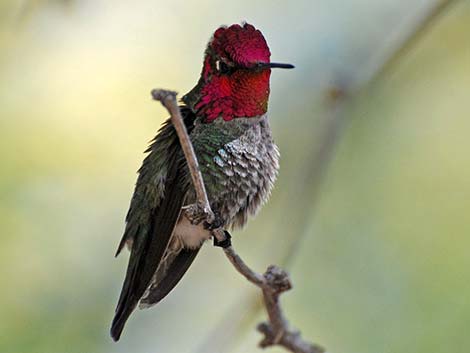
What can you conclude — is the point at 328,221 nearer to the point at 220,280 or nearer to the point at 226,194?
the point at 220,280

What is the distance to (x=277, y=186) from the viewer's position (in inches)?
155

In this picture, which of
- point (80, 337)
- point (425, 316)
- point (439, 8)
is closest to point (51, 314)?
point (80, 337)

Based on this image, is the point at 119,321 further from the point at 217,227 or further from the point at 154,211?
the point at 217,227

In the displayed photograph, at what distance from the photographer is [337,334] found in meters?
4.42

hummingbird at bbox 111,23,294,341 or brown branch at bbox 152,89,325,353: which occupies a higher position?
hummingbird at bbox 111,23,294,341

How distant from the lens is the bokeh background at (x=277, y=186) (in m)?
4.18

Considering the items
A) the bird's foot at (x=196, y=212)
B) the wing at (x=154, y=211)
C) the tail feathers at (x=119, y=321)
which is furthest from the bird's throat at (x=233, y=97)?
the tail feathers at (x=119, y=321)

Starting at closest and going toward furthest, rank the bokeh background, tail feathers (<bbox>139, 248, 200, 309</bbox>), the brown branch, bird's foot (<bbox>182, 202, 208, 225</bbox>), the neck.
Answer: bird's foot (<bbox>182, 202, 208, 225</bbox>), the brown branch, the neck, tail feathers (<bbox>139, 248, 200, 309</bbox>), the bokeh background

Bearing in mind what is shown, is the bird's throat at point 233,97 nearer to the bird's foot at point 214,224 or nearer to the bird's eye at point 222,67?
the bird's eye at point 222,67

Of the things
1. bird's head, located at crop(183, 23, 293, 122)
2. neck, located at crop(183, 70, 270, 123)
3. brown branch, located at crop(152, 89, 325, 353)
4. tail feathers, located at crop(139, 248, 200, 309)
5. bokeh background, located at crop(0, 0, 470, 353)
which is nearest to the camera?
brown branch, located at crop(152, 89, 325, 353)

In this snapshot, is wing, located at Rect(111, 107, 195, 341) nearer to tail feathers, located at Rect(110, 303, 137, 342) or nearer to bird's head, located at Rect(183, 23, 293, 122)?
tail feathers, located at Rect(110, 303, 137, 342)

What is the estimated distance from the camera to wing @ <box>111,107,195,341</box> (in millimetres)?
2881

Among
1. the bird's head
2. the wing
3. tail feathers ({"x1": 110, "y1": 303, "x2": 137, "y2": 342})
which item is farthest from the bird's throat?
tail feathers ({"x1": 110, "y1": 303, "x2": 137, "y2": 342})

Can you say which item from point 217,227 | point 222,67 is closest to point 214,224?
point 217,227
